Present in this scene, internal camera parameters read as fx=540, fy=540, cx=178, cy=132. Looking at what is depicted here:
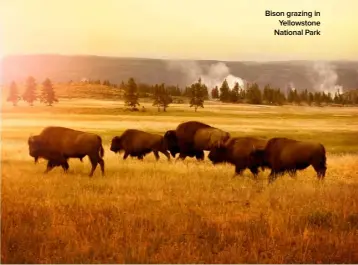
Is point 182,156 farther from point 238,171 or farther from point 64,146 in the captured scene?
point 64,146

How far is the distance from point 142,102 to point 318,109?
108 centimetres

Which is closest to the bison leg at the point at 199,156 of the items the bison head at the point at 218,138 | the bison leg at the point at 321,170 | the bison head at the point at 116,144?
the bison head at the point at 218,138

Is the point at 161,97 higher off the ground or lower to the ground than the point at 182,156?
higher

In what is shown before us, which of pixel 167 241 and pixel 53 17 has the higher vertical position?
pixel 53 17

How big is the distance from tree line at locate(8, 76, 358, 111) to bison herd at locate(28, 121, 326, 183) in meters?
0.17

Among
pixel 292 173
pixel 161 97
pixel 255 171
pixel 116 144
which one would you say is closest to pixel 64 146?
pixel 116 144

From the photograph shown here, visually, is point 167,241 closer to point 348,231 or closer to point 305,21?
point 348,231

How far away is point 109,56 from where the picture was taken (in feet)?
10.8

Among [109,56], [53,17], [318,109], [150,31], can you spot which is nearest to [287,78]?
[318,109]

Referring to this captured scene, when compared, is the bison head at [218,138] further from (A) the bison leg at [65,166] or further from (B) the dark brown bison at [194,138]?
(A) the bison leg at [65,166]

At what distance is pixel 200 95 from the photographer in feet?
10.9

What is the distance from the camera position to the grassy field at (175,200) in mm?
3039

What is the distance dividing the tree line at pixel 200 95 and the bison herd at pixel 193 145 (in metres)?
0.17

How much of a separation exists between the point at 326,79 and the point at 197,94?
794 millimetres
